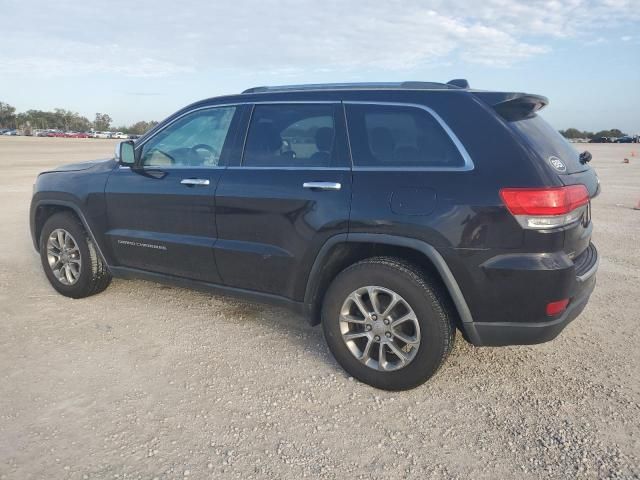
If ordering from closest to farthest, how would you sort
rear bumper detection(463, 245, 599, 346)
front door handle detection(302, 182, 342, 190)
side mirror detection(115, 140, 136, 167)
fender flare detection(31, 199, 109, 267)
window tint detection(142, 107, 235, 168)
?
rear bumper detection(463, 245, 599, 346) → front door handle detection(302, 182, 342, 190) → window tint detection(142, 107, 235, 168) → side mirror detection(115, 140, 136, 167) → fender flare detection(31, 199, 109, 267)

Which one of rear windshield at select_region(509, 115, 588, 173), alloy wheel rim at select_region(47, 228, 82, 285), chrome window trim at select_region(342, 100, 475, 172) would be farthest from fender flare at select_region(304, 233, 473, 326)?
alloy wheel rim at select_region(47, 228, 82, 285)

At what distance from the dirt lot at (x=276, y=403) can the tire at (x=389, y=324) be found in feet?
0.49

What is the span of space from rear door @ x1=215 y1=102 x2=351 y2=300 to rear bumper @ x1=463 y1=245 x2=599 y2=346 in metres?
0.99

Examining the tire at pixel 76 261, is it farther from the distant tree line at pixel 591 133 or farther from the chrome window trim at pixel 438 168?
the distant tree line at pixel 591 133

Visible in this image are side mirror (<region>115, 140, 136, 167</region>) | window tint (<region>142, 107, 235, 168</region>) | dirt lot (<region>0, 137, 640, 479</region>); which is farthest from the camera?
side mirror (<region>115, 140, 136, 167</region>)

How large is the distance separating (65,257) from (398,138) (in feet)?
10.9

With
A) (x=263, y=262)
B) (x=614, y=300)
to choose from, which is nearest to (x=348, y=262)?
(x=263, y=262)

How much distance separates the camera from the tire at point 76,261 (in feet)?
15.6

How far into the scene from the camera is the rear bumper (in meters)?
2.96

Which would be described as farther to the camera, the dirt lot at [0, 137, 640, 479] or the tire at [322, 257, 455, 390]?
the tire at [322, 257, 455, 390]

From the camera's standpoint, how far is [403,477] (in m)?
2.49

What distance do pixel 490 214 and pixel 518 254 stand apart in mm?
259

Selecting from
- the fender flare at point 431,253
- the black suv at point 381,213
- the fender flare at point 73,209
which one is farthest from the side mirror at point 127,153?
the fender flare at point 431,253

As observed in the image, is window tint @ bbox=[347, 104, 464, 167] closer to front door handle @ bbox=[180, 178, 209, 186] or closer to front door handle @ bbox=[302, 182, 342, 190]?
front door handle @ bbox=[302, 182, 342, 190]
